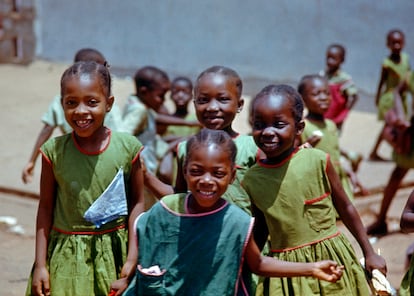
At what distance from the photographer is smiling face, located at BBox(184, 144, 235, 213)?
3.02 meters

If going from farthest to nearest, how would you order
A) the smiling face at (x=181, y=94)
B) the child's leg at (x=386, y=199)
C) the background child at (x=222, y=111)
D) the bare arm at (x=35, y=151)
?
the smiling face at (x=181, y=94) → the child's leg at (x=386, y=199) → the bare arm at (x=35, y=151) → the background child at (x=222, y=111)

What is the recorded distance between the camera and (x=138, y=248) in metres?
3.17

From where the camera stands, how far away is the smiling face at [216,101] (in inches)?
151

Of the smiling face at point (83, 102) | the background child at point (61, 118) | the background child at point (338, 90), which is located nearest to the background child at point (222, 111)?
the smiling face at point (83, 102)

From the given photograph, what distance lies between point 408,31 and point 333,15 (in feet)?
3.38

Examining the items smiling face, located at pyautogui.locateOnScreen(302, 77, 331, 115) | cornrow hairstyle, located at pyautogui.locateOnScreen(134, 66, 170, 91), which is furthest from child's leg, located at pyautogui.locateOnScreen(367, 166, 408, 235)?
cornrow hairstyle, located at pyautogui.locateOnScreen(134, 66, 170, 91)

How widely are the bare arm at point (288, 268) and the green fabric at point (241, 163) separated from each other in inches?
23.9

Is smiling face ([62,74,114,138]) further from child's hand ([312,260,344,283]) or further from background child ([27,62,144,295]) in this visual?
child's hand ([312,260,344,283])

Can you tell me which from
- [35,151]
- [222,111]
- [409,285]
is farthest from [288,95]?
[35,151]

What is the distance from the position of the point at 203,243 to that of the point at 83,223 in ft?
2.47

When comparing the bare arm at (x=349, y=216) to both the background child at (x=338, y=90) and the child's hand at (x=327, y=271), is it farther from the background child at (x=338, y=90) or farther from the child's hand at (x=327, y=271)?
the background child at (x=338, y=90)

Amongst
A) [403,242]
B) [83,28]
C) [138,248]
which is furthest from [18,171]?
[138,248]

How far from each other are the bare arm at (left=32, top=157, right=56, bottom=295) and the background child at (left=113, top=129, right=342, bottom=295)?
2.09 ft

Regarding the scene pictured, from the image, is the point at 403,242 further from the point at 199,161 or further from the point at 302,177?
the point at 199,161
